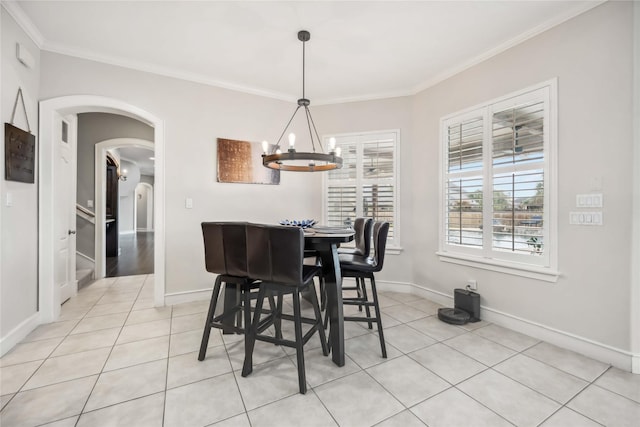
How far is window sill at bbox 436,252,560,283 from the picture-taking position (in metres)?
2.38

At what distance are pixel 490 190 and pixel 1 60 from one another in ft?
14.3

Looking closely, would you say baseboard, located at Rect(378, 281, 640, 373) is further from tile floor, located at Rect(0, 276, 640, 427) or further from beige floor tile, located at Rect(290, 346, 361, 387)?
beige floor tile, located at Rect(290, 346, 361, 387)

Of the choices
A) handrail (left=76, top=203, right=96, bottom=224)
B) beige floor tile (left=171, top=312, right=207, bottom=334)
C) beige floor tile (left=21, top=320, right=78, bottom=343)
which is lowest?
beige floor tile (left=171, top=312, right=207, bottom=334)

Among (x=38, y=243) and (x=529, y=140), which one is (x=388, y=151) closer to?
(x=529, y=140)

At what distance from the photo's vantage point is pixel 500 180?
2.73 m

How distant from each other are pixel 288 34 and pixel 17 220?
2858 mm

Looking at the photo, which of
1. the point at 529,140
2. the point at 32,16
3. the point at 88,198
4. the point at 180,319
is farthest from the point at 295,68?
the point at 88,198

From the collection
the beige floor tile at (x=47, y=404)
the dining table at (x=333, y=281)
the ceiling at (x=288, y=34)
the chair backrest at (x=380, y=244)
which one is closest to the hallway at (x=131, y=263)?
the beige floor tile at (x=47, y=404)

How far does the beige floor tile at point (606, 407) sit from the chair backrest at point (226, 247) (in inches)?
87.2

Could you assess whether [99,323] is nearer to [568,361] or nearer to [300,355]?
[300,355]

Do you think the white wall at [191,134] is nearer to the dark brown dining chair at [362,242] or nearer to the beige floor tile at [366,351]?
the dark brown dining chair at [362,242]

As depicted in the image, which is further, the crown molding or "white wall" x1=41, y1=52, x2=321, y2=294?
"white wall" x1=41, y1=52, x2=321, y2=294

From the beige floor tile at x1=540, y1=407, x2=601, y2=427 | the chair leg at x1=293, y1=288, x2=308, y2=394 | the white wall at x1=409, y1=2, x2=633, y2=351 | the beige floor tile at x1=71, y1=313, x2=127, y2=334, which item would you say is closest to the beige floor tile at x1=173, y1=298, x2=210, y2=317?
the beige floor tile at x1=71, y1=313, x2=127, y2=334

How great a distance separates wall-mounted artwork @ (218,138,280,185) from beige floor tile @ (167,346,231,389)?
6.88 ft
